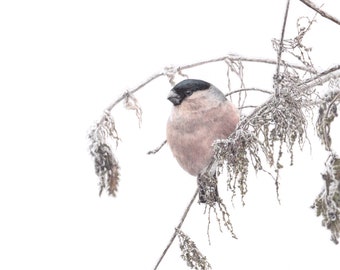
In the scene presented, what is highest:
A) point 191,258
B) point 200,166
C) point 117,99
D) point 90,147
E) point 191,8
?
point 191,8

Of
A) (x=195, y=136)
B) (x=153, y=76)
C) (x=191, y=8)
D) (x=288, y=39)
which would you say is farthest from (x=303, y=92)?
(x=191, y=8)

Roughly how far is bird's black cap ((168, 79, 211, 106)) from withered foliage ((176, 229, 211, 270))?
28.4 inches

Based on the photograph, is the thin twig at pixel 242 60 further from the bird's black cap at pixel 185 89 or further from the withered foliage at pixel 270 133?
the bird's black cap at pixel 185 89

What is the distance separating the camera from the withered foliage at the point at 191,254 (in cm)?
227

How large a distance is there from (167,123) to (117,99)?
75cm

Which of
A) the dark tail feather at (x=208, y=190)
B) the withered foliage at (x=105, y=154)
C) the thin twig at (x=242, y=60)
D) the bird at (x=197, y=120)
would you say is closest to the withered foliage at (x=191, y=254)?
the dark tail feather at (x=208, y=190)

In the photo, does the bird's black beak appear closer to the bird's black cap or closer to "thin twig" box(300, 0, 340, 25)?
the bird's black cap

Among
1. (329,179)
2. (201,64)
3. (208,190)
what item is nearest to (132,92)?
(201,64)

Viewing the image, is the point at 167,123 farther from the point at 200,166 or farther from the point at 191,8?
the point at 191,8

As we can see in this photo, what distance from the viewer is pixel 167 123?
10.0 ft

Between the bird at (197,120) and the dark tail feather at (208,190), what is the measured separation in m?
0.35

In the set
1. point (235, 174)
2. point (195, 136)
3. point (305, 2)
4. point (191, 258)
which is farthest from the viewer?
point (195, 136)

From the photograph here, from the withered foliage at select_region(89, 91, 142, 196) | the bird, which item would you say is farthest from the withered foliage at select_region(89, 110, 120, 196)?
the bird

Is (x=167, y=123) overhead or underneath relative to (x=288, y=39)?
overhead
